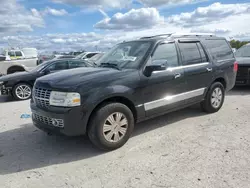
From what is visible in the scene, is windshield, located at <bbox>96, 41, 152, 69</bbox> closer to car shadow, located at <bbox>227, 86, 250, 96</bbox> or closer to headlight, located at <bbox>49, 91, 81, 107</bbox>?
headlight, located at <bbox>49, 91, 81, 107</bbox>

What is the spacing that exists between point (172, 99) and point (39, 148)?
2.68 metres

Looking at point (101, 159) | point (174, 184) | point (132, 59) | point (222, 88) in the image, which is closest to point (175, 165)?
point (174, 184)

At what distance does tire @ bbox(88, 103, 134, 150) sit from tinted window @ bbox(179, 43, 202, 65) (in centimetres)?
186

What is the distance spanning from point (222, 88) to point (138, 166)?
355cm

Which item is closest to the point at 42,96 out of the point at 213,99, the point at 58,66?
the point at 213,99

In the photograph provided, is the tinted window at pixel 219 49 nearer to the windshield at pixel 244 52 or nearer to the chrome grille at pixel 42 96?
the chrome grille at pixel 42 96

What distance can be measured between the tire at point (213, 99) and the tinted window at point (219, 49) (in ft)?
2.29

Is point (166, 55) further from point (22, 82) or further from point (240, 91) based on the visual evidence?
point (22, 82)

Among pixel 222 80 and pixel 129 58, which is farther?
pixel 222 80

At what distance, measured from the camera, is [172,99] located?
14.6 feet

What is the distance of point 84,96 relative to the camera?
3314mm

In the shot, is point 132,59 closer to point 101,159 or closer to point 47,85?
point 47,85

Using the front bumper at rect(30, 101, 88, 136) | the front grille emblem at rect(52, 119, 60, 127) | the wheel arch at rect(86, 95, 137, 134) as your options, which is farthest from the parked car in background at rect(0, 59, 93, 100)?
the wheel arch at rect(86, 95, 137, 134)

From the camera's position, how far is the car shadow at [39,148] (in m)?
3.39
